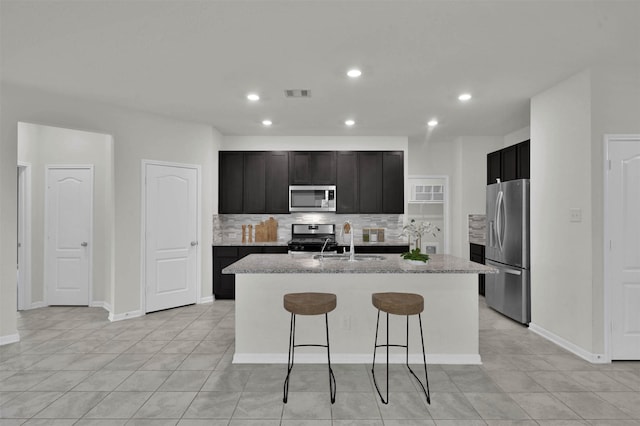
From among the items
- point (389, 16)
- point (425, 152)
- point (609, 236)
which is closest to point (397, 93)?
point (389, 16)

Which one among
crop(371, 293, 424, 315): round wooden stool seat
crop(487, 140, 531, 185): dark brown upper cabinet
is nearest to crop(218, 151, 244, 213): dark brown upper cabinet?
crop(371, 293, 424, 315): round wooden stool seat

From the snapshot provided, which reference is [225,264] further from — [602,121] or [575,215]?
[602,121]

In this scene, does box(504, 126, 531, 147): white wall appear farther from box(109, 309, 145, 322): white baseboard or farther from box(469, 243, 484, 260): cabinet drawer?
box(109, 309, 145, 322): white baseboard

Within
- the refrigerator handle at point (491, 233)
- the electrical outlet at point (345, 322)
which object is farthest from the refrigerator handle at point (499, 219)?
the electrical outlet at point (345, 322)

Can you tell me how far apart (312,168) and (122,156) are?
2801mm

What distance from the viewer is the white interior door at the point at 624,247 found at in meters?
3.16

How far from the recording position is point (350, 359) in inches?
124

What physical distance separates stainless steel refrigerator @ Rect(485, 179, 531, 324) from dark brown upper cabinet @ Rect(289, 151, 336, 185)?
8.09 ft

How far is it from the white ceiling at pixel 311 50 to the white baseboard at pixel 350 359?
264cm

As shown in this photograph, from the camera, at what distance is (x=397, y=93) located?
3.90 metres

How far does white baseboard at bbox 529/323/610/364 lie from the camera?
10.3ft

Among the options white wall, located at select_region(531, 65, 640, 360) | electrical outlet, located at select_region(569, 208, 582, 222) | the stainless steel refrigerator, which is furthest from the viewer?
the stainless steel refrigerator

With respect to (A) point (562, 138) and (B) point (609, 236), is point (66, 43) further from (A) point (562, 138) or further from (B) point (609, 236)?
(B) point (609, 236)

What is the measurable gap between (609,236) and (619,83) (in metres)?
1.41
